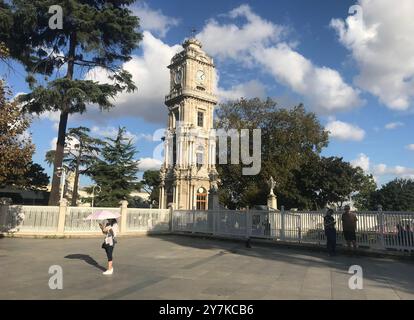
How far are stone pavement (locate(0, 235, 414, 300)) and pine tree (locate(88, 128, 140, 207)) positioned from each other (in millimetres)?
26282

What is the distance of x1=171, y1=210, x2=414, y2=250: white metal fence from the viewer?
12.5m

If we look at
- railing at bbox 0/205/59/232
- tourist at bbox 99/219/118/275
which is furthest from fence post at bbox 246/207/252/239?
railing at bbox 0/205/59/232

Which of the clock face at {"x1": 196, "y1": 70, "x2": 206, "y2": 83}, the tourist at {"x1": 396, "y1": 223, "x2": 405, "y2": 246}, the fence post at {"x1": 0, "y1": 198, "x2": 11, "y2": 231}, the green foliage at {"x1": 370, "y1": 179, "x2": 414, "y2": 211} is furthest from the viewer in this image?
the green foliage at {"x1": 370, "y1": 179, "x2": 414, "y2": 211}

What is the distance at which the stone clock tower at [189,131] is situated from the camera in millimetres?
52094

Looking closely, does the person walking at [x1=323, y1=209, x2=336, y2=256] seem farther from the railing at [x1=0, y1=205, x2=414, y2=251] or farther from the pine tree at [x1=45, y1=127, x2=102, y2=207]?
the pine tree at [x1=45, y1=127, x2=102, y2=207]

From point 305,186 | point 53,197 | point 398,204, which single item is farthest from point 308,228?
point 398,204

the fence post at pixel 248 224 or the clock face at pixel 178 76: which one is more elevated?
the clock face at pixel 178 76

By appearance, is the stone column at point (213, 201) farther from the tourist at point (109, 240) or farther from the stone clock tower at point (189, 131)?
the stone clock tower at point (189, 131)

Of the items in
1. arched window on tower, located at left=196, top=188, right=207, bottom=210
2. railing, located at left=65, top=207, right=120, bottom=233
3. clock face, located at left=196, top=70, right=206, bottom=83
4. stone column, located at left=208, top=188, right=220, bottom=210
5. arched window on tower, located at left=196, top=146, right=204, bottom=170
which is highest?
clock face, located at left=196, top=70, right=206, bottom=83

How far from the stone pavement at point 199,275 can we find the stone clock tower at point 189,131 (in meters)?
37.3

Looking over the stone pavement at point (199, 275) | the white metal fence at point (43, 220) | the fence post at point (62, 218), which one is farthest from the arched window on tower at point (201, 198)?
the stone pavement at point (199, 275)
